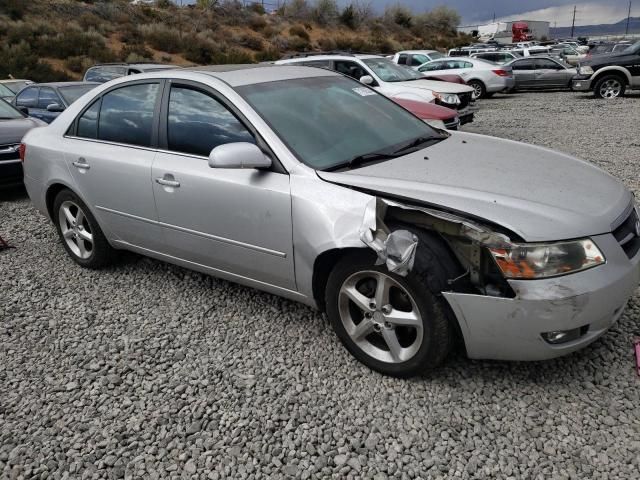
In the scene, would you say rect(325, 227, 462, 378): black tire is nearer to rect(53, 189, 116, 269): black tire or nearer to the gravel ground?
the gravel ground

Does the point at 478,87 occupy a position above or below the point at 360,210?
below

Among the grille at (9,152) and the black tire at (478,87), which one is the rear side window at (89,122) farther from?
the black tire at (478,87)

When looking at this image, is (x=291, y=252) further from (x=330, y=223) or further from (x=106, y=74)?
(x=106, y=74)

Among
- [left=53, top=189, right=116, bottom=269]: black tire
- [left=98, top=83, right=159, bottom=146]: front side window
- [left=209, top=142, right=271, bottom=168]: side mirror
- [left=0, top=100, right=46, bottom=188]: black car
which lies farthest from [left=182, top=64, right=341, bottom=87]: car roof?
[left=0, top=100, right=46, bottom=188]: black car

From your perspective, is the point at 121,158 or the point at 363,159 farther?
the point at 121,158

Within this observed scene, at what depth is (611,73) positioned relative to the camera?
1526 centimetres

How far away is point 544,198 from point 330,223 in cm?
105

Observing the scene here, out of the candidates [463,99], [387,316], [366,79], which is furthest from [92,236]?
[463,99]

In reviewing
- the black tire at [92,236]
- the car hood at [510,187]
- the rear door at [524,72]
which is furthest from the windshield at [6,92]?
the rear door at [524,72]

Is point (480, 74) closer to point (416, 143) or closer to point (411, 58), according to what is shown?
point (411, 58)

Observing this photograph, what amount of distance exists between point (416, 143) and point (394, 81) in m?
7.65

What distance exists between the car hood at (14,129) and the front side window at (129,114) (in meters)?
3.53

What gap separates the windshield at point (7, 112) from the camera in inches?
291

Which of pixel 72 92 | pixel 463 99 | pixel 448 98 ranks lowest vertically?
pixel 463 99
